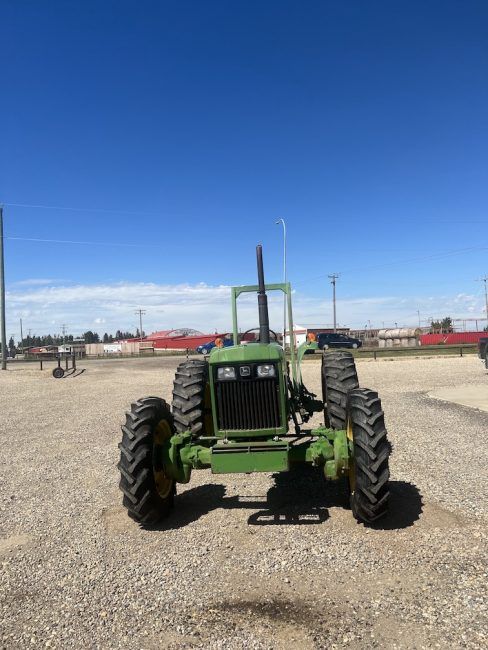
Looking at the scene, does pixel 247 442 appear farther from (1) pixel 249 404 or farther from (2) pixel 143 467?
(2) pixel 143 467

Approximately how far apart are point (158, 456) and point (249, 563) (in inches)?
62.8

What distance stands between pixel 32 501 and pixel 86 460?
2071mm

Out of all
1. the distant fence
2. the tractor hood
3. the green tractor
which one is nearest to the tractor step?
the green tractor

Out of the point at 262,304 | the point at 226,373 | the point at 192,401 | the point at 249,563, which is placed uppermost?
the point at 262,304

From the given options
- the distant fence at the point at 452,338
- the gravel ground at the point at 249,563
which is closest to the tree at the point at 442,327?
the distant fence at the point at 452,338

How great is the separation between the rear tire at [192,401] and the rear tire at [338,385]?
1518 mm

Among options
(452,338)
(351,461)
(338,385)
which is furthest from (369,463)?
(452,338)

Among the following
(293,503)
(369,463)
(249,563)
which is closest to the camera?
(249,563)

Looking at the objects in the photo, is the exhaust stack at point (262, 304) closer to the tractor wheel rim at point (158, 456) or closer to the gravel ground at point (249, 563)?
the tractor wheel rim at point (158, 456)

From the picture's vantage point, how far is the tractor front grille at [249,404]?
17.8 ft

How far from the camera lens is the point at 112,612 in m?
3.71

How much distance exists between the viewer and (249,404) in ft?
17.9

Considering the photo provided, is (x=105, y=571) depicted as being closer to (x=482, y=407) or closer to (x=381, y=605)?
(x=381, y=605)

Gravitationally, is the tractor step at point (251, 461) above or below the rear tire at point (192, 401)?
below
